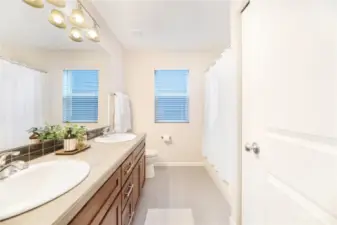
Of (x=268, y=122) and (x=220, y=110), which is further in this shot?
(x=220, y=110)

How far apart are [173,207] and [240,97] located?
1572 mm

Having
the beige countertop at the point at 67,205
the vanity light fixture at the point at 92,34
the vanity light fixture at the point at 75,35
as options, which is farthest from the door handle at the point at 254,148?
the vanity light fixture at the point at 92,34

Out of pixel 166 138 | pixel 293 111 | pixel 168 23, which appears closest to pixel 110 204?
pixel 293 111

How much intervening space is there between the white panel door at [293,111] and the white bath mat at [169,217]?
37.5 inches

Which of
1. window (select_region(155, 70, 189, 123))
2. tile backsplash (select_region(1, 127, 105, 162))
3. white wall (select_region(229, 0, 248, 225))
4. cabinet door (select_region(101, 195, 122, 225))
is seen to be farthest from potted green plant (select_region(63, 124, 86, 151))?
window (select_region(155, 70, 189, 123))

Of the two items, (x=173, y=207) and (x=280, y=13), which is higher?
(x=280, y=13)

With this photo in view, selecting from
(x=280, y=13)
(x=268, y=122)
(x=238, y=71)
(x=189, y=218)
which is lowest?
(x=189, y=218)

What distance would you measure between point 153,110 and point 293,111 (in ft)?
12.5

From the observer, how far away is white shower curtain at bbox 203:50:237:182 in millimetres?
2285

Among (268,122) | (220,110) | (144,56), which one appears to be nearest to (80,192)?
(268,122)

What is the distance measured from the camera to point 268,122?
1304 mm

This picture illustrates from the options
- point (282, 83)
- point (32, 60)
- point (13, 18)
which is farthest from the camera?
point (32, 60)

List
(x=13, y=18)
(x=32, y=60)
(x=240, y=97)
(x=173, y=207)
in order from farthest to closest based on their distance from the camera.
A: (x=173, y=207), (x=240, y=97), (x=32, y=60), (x=13, y=18)

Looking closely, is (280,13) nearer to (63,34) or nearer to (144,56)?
(63,34)
